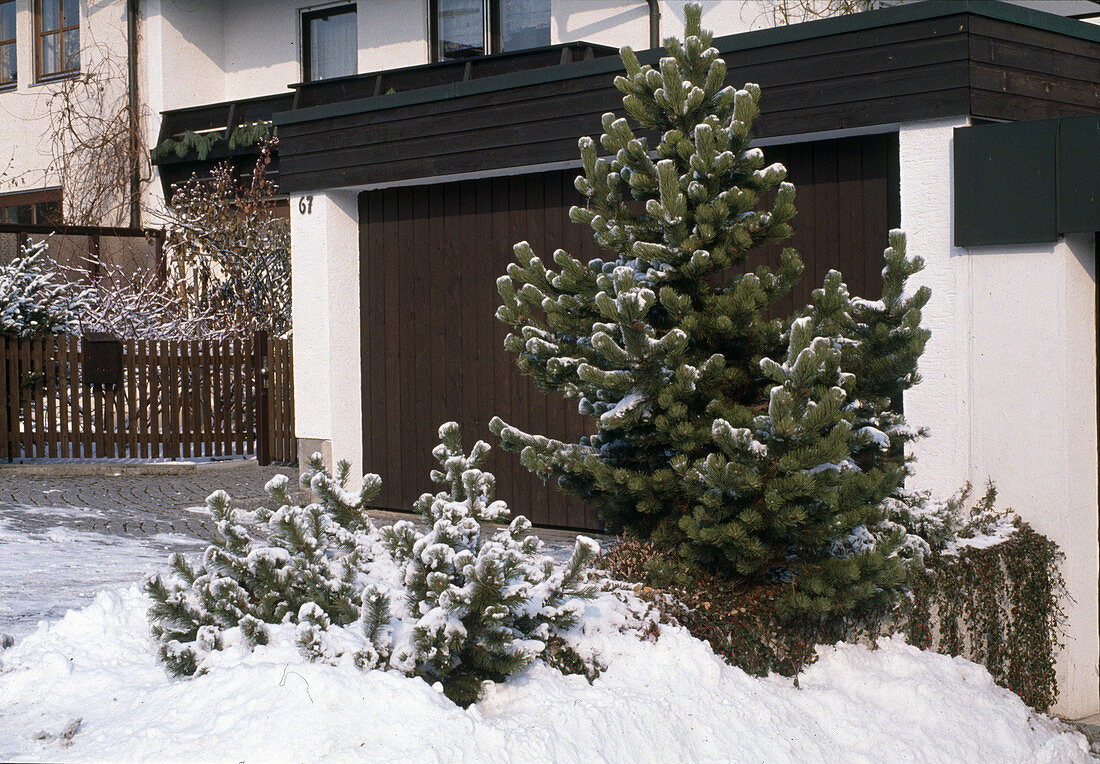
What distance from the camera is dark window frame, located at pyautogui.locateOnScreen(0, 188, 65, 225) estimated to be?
21500 mm

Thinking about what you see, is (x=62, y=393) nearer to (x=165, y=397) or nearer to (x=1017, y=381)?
(x=165, y=397)

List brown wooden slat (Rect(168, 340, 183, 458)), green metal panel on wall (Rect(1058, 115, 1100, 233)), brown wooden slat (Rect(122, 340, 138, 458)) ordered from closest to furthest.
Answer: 1. green metal panel on wall (Rect(1058, 115, 1100, 233))
2. brown wooden slat (Rect(122, 340, 138, 458))
3. brown wooden slat (Rect(168, 340, 183, 458))

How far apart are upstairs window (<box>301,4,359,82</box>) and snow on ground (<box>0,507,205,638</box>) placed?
11168 millimetres

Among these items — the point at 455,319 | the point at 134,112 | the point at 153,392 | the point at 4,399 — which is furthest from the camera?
the point at 134,112

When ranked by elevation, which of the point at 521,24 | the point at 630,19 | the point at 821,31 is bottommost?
the point at 821,31

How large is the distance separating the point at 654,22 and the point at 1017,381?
10064mm

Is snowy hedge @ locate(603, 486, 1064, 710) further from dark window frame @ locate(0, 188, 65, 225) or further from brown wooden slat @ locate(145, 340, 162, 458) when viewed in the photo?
dark window frame @ locate(0, 188, 65, 225)

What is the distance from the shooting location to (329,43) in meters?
19.7

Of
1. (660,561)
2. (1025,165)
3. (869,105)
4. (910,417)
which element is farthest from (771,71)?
(660,561)

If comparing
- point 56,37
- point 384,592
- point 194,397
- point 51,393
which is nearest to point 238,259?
point 194,397

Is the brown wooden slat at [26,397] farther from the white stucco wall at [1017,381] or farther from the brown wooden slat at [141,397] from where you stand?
the white stucco wall at [1017,381]

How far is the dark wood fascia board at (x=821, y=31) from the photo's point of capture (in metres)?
6.74

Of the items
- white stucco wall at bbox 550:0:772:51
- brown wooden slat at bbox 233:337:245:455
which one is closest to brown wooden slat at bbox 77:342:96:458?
brown wooden slat at bbox 233:337:245:455

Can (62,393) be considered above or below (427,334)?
below
